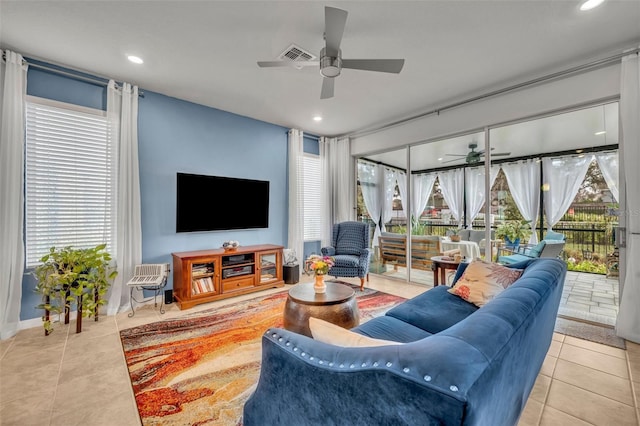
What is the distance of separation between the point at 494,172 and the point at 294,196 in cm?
309

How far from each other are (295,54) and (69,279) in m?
3.09

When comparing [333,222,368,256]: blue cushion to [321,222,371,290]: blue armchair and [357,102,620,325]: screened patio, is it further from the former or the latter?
[357,102,620,325]: screened patio

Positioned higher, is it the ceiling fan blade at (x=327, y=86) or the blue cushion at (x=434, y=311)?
the ceiling fan blade at (x=327, y=86)

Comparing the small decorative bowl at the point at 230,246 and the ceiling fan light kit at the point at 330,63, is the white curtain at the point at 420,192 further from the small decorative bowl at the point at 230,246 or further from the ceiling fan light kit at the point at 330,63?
the small decorative bowl at the point at 230,246

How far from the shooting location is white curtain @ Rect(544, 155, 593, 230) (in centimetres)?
328

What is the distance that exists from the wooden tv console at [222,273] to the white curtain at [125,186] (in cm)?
51

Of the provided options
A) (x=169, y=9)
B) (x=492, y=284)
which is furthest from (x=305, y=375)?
(x=169, y=9)

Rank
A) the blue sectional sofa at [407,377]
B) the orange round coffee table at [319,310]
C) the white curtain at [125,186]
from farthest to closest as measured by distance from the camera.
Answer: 1. the white curtain at [125,186]
2. the orange round coffee table at [319,310]
3. the blue sectional sofa at [407,377]

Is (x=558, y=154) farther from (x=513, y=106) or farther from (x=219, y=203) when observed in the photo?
(x=219, y=203)

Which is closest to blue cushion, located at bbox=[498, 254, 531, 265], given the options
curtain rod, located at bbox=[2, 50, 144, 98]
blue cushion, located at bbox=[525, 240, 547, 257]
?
blue cushion, located at bbox=[525, 240, 547, 257]

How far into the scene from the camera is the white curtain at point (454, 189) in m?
4.22

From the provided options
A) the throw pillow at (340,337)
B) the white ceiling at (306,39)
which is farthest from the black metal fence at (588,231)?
the throw pillow at (340,337)

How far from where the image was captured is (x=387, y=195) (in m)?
5.14

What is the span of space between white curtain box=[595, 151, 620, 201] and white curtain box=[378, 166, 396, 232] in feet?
8.67
